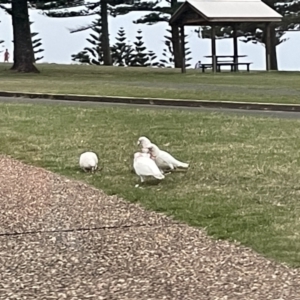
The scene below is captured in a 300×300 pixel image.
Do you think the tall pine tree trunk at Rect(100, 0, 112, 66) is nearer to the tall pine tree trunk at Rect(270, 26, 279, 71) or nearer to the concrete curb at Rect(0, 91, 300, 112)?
the tall pine tree trunk at Rect(270, 26, 279, 71)

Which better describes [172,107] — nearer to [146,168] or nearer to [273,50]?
[146,168]

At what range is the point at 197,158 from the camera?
29.8 feet

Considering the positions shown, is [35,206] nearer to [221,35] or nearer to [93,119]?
[93,119]

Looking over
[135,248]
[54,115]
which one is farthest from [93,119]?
[135,248]

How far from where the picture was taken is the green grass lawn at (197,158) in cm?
611

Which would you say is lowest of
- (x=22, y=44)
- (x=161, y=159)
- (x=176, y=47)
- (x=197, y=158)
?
Answer: (x=176, y=47)

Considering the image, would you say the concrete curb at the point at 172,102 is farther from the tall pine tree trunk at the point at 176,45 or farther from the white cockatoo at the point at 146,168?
the tall pine tree trunk at the point at 176,45

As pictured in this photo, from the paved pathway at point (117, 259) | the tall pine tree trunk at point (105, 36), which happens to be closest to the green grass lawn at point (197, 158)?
the paved pathway at point (117, 259)

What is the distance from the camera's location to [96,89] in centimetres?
1972

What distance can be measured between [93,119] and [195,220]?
715cm

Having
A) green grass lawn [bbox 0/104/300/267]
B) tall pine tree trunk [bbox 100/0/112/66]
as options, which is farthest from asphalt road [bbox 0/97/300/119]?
tall pine tree trunk [bbox 100/0/112/66]

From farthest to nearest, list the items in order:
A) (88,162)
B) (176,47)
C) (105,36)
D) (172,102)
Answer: (176,47), (105,36), (172,102), (88,162)

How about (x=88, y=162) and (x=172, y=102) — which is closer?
(x=88, y=162)

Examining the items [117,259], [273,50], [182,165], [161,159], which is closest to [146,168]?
[161,159]
